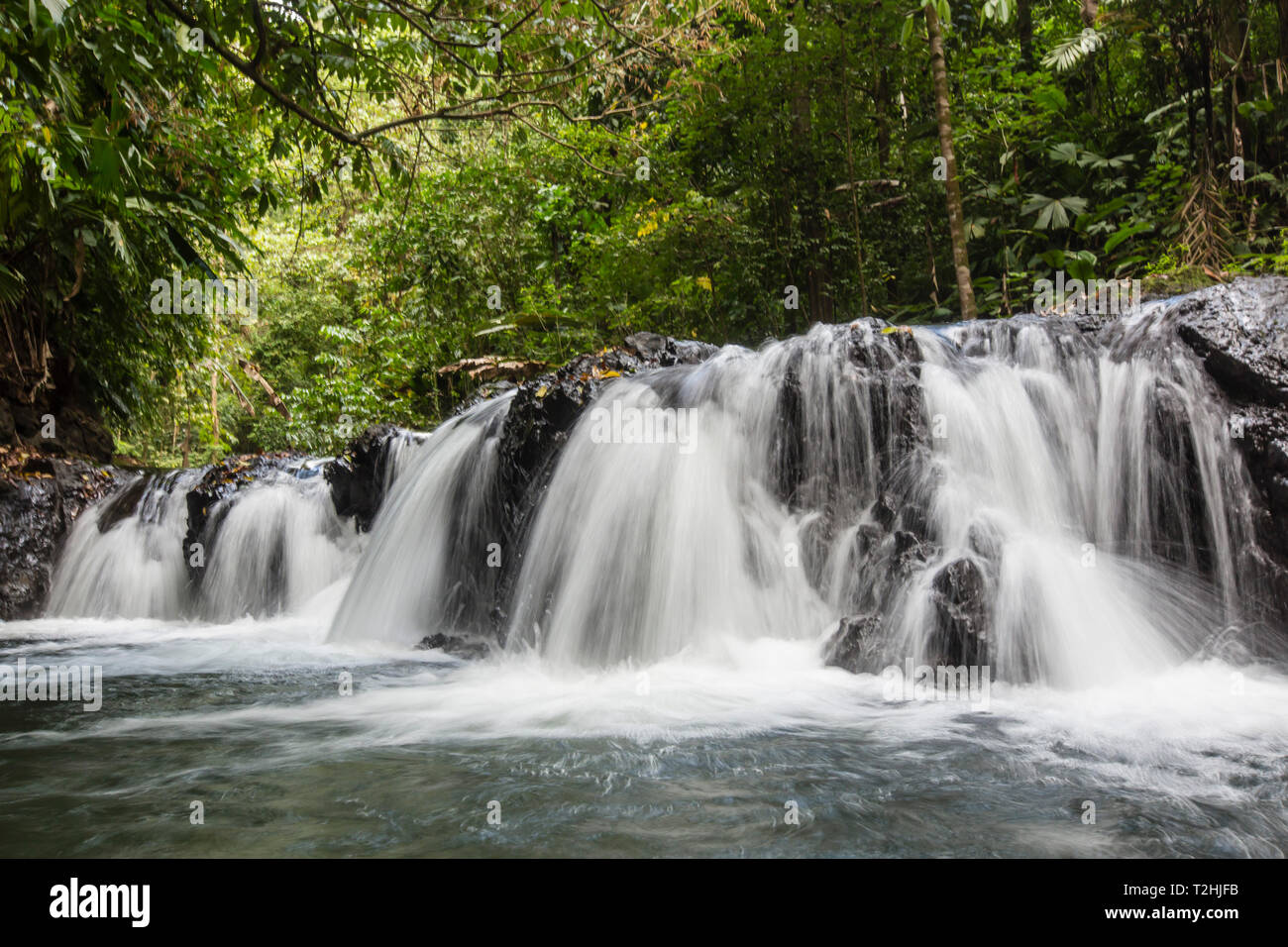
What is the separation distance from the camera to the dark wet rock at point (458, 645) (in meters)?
6.06

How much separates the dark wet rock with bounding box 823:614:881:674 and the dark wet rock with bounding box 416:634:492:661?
247 centimetres

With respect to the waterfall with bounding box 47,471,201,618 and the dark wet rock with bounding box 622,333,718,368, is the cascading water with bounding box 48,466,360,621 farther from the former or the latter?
the dark wet rock with bounding box 622,333,718,368

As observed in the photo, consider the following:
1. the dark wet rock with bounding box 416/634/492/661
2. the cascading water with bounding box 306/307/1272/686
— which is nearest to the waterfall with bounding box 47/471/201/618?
the cascading water with bounding box 306/307/1272/686

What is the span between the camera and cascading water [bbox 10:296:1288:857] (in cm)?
280

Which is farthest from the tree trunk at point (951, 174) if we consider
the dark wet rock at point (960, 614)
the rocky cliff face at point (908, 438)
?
the dark wet rock at point (960, 614)

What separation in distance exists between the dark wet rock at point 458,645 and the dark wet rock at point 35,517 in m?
5.60

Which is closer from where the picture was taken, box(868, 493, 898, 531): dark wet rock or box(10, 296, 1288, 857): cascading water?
box(10, 296, 1288, 857): cascading water

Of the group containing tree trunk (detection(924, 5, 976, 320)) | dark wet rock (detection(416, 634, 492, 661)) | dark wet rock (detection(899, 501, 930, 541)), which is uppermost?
tree trunk (detection(924, 5, 976, 320))

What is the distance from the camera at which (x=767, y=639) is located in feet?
17.3

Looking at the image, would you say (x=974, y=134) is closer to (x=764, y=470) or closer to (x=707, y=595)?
(x=764, y=470)

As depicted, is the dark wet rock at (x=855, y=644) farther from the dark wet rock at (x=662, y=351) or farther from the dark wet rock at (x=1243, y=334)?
the dark wet rock at (x=662, y=351)

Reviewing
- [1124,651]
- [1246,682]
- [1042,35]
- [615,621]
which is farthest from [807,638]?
[1042,35]

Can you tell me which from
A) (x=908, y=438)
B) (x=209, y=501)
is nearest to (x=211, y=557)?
(x=209, y=501)

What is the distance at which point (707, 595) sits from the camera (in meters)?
5.51
